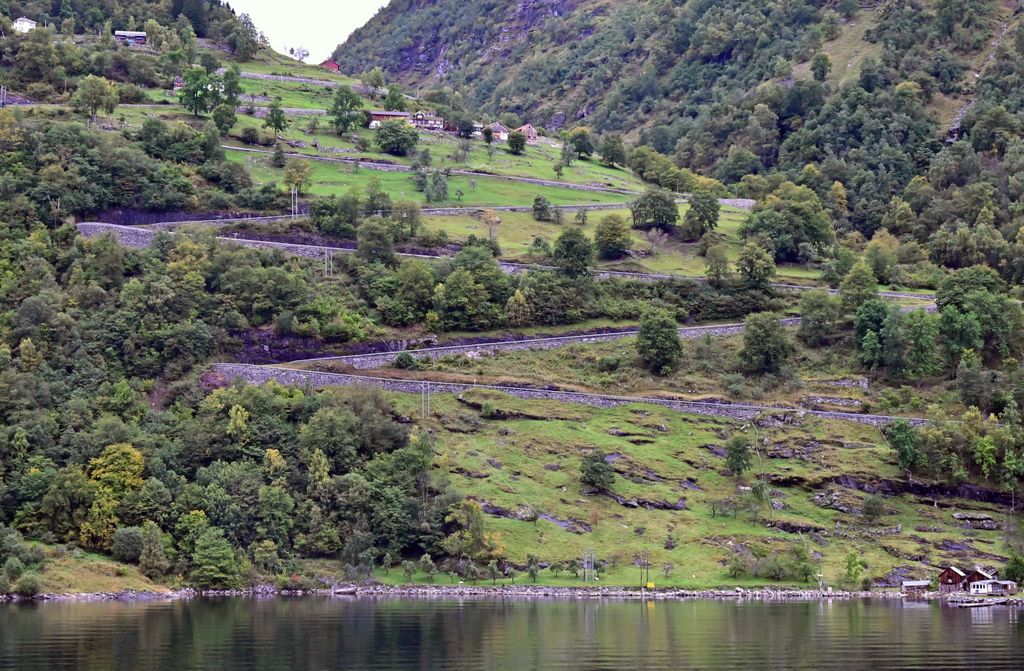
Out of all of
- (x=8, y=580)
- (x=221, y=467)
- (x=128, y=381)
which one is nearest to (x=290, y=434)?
(x=221, y=467)

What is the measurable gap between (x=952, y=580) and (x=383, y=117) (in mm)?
101372

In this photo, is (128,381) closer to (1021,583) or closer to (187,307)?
(187,307)

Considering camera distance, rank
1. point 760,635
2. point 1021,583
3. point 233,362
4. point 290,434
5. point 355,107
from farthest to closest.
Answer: point 355,107, point 233,362, point 290,434, point 1021,583, point 760,635

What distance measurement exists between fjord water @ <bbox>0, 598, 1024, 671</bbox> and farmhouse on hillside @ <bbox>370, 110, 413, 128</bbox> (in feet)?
316

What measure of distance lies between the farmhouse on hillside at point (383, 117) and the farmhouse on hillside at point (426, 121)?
171cm

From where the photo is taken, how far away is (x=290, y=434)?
101 m

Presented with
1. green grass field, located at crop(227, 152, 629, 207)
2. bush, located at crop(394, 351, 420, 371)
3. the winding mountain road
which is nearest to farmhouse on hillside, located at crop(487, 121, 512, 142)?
green grass field, located at crop(227, 152, 629, 207)

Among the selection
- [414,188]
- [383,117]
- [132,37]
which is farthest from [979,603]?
[132,37]

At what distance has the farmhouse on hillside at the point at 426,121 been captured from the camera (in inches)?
7057

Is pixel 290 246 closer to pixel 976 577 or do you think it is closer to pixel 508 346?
pixel 508 346

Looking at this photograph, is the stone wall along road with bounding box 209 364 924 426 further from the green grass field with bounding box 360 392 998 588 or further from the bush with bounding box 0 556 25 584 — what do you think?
the bush with bounding box 0 556 25 584

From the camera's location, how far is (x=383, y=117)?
175 meters

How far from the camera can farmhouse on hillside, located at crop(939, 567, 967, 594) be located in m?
92.5

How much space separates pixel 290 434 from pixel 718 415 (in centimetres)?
3209
